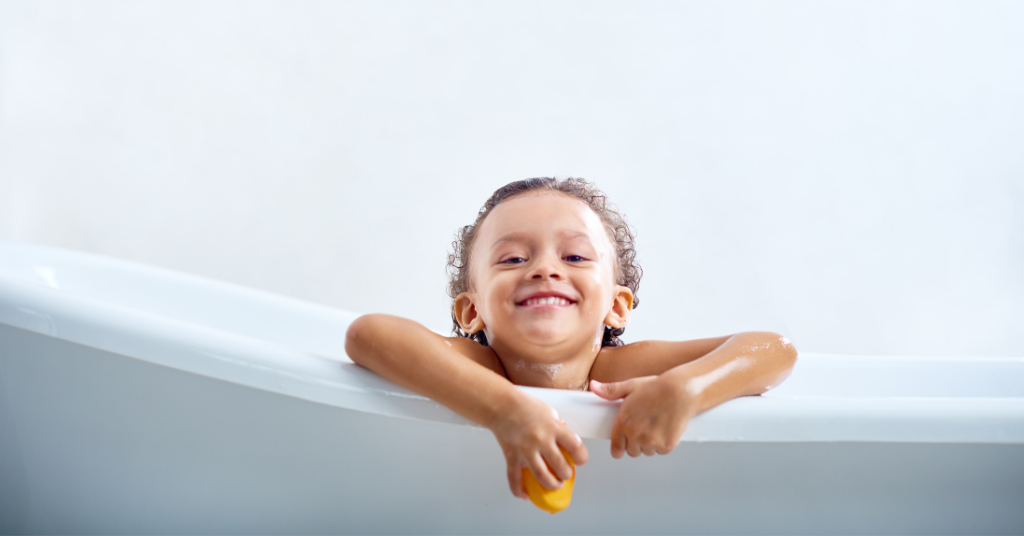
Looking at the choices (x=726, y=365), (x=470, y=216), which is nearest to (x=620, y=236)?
(x=726, y=365)

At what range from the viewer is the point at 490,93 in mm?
2346

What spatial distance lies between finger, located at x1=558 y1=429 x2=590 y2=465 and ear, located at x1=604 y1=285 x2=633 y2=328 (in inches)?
15.4

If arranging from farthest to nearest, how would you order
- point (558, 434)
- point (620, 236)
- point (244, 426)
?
point (620, 236), point (244, 426), point (558, 434)

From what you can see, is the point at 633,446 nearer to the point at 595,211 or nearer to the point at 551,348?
the point at 551,348

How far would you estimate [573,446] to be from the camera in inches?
25.0

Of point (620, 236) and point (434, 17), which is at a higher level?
point (434, 17)

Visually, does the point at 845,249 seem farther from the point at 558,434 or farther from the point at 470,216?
the point at 558,434

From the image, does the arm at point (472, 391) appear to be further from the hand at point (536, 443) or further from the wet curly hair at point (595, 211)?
the wet curly hair at point (595, 211)

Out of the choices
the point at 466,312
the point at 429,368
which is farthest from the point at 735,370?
the point at 466,312

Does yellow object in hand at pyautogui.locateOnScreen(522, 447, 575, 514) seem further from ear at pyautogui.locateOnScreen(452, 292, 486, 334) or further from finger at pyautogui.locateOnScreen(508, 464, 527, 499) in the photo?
ear at pyautogui.locateOnScreen(452, 292, 486, 334)

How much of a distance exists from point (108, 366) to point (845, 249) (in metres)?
2.32

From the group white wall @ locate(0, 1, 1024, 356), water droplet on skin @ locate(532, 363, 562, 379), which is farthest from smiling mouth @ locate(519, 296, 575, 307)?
white wall @ locate(0, 1, 1024, 356)

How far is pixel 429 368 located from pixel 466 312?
14.6 inches

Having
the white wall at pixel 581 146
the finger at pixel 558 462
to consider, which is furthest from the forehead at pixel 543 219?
the white wall at pixel 581 146
